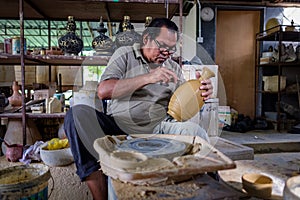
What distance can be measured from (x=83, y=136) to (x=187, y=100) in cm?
56

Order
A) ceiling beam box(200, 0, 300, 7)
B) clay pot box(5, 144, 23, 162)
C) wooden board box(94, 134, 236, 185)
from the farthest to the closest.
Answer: ceiling beam box(200, 0, 300, 7)
clay pot box(5, 144, 23, 162)
wooden board box(94, 134, 236, 185)

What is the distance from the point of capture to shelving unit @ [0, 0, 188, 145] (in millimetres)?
2223

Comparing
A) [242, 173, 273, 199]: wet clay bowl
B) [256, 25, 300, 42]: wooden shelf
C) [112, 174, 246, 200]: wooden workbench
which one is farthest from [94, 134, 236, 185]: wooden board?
[256, 25, 300, 42]: wooden shelf

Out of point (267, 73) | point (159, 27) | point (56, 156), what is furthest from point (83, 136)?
point (267, 73)

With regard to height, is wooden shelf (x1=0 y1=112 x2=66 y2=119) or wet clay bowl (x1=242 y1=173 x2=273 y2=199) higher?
wooden shelf (x1=0 y1=112 x2=66 y2=119)

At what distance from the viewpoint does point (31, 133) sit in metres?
2.29

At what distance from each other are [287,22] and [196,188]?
493 centimetres

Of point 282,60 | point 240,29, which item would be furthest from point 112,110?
point 240,29

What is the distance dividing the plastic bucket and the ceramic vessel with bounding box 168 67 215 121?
70 cm

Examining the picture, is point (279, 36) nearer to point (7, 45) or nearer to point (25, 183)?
point (7, 45)

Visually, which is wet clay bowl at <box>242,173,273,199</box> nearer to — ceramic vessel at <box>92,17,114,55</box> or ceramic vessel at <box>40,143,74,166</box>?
ceramic vessel at <box>40,143,74,166</box>

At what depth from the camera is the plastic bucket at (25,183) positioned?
110 centimetres

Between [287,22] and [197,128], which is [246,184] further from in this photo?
[287,22]

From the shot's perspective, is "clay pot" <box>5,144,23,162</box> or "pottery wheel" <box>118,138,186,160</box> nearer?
"pottery wheel" <box>118,138,186,160</box>
